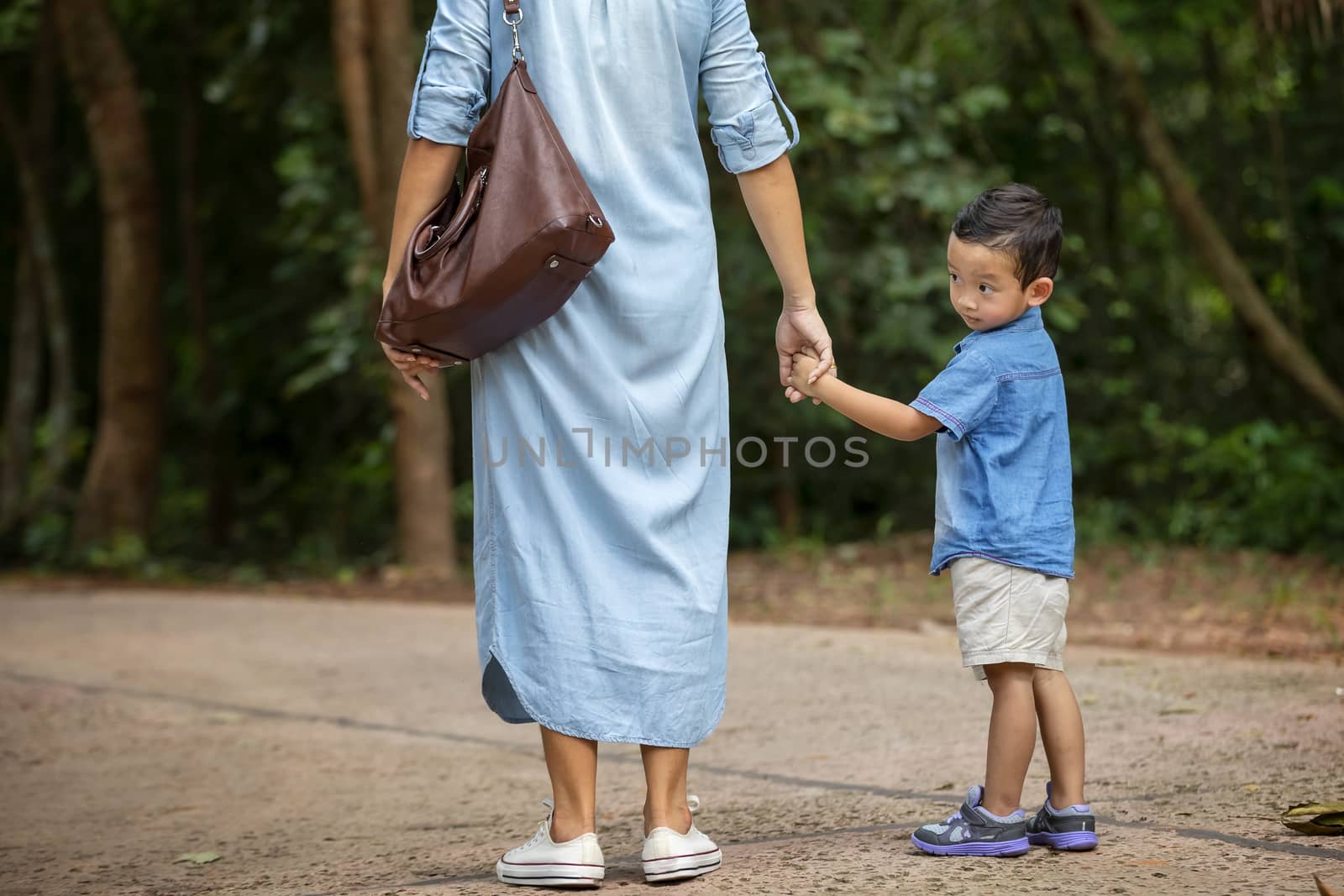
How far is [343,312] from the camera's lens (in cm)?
974

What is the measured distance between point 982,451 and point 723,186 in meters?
7.54

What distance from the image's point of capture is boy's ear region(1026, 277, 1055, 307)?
2.83 m

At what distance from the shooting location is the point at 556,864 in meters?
2.75

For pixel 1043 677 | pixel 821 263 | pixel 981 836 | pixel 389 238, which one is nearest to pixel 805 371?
pixel 1043 677

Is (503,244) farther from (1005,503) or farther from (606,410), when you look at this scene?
(1005,503)

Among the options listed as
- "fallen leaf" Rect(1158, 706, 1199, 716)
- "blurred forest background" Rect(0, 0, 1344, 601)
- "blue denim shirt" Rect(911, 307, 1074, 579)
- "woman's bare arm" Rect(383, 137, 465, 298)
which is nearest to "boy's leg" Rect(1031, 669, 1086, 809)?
"blue denim shirt" Rect(911, 307, 1074, 579)

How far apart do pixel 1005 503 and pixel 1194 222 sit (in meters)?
7.41

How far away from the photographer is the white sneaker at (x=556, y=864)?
2.74 m

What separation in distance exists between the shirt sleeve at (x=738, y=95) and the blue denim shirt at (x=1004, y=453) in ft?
1.81

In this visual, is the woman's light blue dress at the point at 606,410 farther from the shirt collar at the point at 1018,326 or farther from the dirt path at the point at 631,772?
the shirt collar at the point at 1018,326

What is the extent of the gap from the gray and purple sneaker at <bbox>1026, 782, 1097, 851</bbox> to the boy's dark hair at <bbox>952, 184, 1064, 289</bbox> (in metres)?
1.02

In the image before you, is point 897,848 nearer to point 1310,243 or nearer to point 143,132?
point 1310,243

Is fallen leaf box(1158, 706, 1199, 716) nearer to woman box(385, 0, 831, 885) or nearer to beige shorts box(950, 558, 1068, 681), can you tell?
beige shorts box(950, 558, 1068, 681)

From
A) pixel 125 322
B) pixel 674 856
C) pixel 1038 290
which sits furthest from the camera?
pixel 125 322
